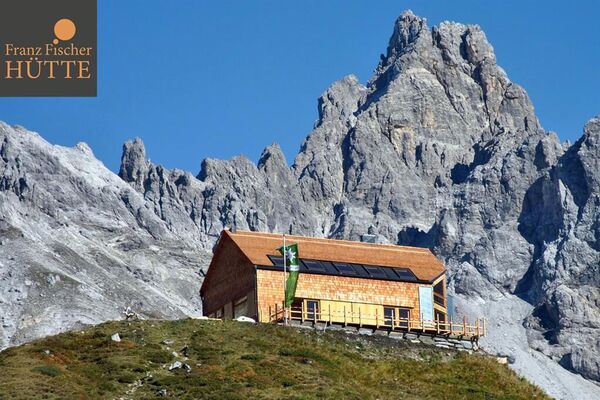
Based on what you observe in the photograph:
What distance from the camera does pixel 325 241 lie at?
289 ft

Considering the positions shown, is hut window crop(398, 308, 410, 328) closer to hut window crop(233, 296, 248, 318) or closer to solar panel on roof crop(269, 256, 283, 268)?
solar panel on roof crop(269, 256, 283, 268)

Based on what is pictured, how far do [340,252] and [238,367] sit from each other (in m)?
25.7

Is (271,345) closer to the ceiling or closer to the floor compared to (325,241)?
closer to the floor

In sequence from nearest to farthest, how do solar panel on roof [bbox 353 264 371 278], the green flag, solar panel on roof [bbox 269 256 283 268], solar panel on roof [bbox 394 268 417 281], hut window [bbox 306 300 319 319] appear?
the green flag, hut window [bbox 306 300 319 319], solar panel on roof [bbox 269 256 283 268], solar panel on roof [bbox 353 264 371 278], solar panel on roof [bbox 394 268 417 281]

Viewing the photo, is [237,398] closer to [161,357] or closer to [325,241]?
[161,357]

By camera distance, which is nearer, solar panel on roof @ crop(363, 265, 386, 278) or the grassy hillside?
the grassy hillside

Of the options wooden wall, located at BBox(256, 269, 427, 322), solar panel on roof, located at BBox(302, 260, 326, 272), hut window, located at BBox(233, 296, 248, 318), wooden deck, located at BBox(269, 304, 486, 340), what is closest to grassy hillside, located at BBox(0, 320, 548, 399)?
wooden deck, located at BBox(269, 304, 486, 340)

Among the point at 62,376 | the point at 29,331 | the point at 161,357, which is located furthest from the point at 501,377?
the point at 29,331

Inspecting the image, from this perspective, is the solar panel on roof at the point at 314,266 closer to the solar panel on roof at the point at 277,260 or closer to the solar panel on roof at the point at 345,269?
the solar panel on roof at the point at 345,269

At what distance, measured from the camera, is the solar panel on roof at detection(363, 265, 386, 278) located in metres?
84.9

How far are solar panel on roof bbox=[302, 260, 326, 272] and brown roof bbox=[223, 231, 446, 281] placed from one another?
0.78m

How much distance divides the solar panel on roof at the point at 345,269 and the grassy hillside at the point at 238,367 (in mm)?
7778

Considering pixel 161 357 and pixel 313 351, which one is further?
pixel 313 351

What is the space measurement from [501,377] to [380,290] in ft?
47.7
